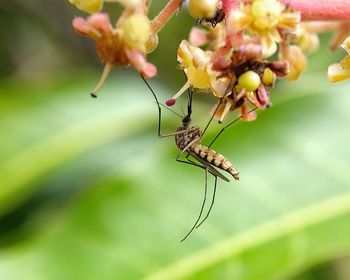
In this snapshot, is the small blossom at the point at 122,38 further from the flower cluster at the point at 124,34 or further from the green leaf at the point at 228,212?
the green leaf at the point at 228,212

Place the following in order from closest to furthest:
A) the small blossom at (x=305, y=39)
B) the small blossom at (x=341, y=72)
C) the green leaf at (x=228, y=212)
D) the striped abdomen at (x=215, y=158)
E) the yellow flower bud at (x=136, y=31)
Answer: the yellow flower bud at (x=136, y=31) < the small blossom at (x=341, y=72) < the small blossom at (x=305, y=39) < the striped abdomen at (x=215, y=158) < the green leaf at (x=228, y=212)

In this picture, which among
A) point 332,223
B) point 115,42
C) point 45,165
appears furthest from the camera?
point 45,165

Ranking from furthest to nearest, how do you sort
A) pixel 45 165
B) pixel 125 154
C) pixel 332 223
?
pixel 125 154
pixel 45 165
pixel 332 223

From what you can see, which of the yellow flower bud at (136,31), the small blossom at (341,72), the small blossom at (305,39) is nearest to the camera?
the yellow flower bud at (136,31)

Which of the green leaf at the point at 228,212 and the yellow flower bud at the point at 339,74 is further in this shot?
the green leaf at the point at 228,212

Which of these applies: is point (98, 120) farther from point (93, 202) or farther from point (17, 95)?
point (93, 202)

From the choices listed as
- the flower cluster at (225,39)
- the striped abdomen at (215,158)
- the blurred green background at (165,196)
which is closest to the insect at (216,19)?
the flower cluster at (225,39)

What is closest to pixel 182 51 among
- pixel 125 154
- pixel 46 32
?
pixel 125 154

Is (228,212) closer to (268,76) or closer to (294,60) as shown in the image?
(294,60)

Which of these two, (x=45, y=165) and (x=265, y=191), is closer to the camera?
(x=265, y=191)
